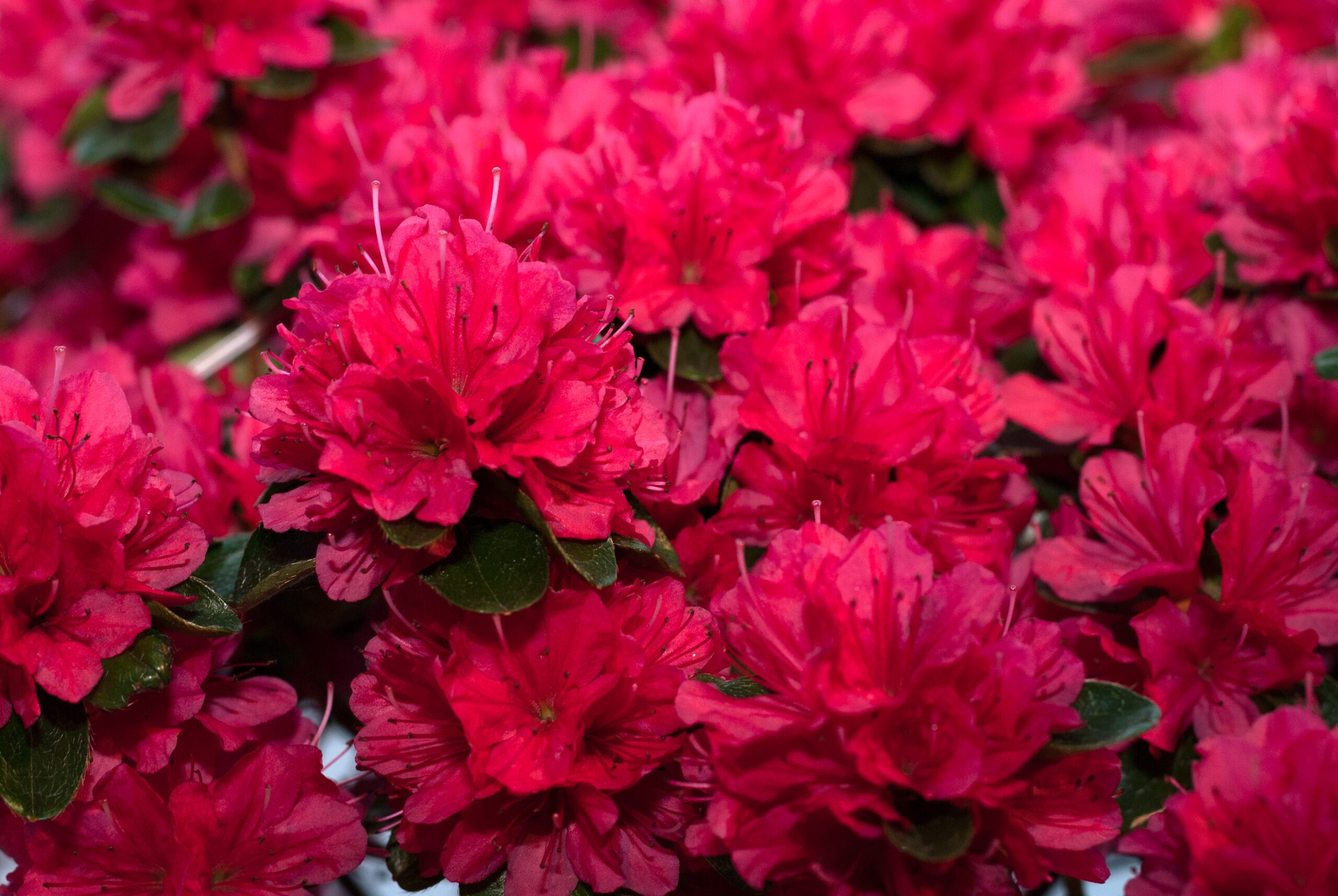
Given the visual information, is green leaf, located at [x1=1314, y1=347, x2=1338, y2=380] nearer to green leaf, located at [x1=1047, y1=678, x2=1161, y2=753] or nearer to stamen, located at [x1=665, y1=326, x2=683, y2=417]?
green leaf, located at [x1=1047, y1=678, x2=1161, y2=753]

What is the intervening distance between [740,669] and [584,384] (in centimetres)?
21

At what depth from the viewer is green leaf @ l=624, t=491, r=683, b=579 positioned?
0.81 metres

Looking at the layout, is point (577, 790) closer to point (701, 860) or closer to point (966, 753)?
point (701, 860)

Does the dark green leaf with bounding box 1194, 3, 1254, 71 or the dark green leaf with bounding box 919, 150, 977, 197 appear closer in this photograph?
the dark green leaf with bounding box 919, 150, 977, 197

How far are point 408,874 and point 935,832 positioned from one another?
1.25 feet

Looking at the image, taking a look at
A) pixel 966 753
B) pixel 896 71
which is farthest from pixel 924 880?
pixel 896 71

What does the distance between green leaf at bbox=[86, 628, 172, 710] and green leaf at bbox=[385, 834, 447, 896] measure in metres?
0.21

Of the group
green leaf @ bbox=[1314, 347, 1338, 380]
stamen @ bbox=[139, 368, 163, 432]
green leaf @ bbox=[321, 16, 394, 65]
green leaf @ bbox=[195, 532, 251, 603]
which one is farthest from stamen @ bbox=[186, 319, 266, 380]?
green leaf @ bbox=[1314, 347, 1338, 380]

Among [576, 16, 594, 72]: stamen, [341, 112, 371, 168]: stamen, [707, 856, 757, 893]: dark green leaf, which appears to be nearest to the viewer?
[707, 856, 757, 893]: dark green leaf

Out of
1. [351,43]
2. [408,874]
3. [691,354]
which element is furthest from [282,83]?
[408,874]

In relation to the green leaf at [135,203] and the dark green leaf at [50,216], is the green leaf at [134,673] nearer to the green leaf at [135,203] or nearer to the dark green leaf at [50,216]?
the green leaf at [135,203]

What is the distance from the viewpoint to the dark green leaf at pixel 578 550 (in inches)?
28.6

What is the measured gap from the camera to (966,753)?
66 centimetres

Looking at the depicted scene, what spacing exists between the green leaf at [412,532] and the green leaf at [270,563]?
95 mm
